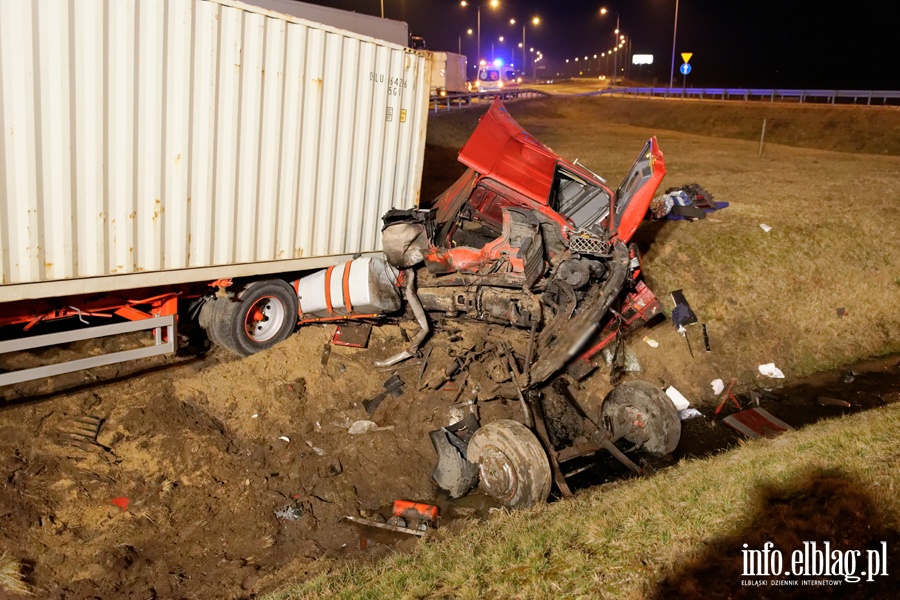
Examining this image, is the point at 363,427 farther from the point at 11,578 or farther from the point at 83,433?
the point at 11,578

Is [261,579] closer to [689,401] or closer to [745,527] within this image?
[745,527]

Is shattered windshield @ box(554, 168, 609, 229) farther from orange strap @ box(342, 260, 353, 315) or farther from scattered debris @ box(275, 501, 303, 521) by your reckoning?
scattered debris @ box(275, 501, 303, 521)

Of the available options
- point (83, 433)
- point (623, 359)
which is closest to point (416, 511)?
point (83, 433)

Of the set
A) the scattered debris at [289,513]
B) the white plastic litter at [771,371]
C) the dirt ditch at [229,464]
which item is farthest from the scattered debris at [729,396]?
the scattered debris at [289,513]

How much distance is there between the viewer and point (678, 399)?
7.07 m

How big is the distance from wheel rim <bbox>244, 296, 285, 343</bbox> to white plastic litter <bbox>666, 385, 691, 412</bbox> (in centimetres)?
456

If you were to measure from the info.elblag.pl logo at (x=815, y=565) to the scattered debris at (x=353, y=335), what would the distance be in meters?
4.57

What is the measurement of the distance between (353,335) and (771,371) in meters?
5.37

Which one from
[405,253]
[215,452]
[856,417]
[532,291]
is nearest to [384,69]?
[405,253]

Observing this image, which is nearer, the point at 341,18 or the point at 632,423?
the point at 632,423

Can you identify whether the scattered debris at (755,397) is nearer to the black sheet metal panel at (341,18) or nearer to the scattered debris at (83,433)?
the scattered debris at (83,433)

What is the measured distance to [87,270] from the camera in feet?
16.2

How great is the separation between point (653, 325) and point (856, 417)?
282 centimetres

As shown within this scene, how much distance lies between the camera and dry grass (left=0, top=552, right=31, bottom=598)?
3908 mm
